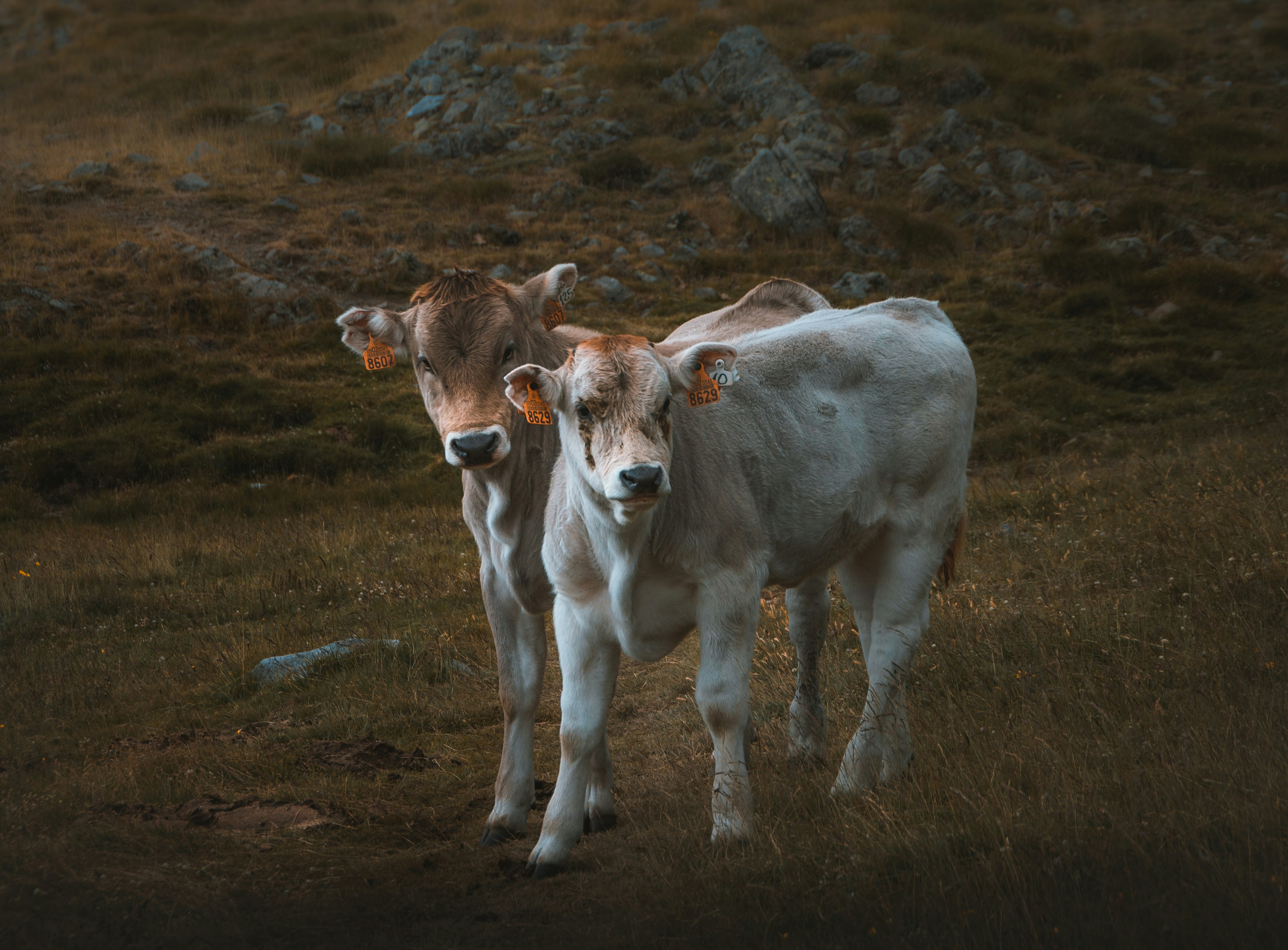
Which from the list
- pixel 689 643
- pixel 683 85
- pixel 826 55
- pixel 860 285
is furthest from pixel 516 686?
pixel 826 55

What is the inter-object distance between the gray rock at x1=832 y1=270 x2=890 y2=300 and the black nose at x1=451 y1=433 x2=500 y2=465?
17.6 metres

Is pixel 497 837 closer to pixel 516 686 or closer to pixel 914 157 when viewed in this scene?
pixel 516 686

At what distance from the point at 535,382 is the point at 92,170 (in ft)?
89.0

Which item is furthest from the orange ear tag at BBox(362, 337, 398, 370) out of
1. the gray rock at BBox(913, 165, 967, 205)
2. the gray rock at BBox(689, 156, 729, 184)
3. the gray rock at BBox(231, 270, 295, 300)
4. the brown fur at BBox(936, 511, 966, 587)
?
the gray rock at BBox(689, 156, 729, 184)

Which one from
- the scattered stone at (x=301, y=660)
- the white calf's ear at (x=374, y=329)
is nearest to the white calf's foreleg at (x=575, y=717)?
the white calf's ear at (x=374, y=329)

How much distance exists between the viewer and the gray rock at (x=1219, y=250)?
2291 cm

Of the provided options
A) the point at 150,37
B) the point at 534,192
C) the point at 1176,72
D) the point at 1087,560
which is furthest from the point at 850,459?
the point at 150,37

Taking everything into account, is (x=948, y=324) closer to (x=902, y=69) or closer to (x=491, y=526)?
(x=491, y=526)

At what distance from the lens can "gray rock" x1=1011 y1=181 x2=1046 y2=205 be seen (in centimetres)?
2598

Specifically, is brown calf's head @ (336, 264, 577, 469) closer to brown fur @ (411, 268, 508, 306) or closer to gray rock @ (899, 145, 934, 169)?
brown fur @ (411, 268, 508, 306)

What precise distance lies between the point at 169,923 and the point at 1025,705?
4240 millimetres

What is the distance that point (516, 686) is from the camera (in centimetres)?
581

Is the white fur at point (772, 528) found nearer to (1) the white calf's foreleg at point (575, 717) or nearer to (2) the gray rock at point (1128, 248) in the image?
(1) the white calf's foreleg at point (575, 717)

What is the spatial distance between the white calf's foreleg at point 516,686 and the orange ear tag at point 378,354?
1.48 m
